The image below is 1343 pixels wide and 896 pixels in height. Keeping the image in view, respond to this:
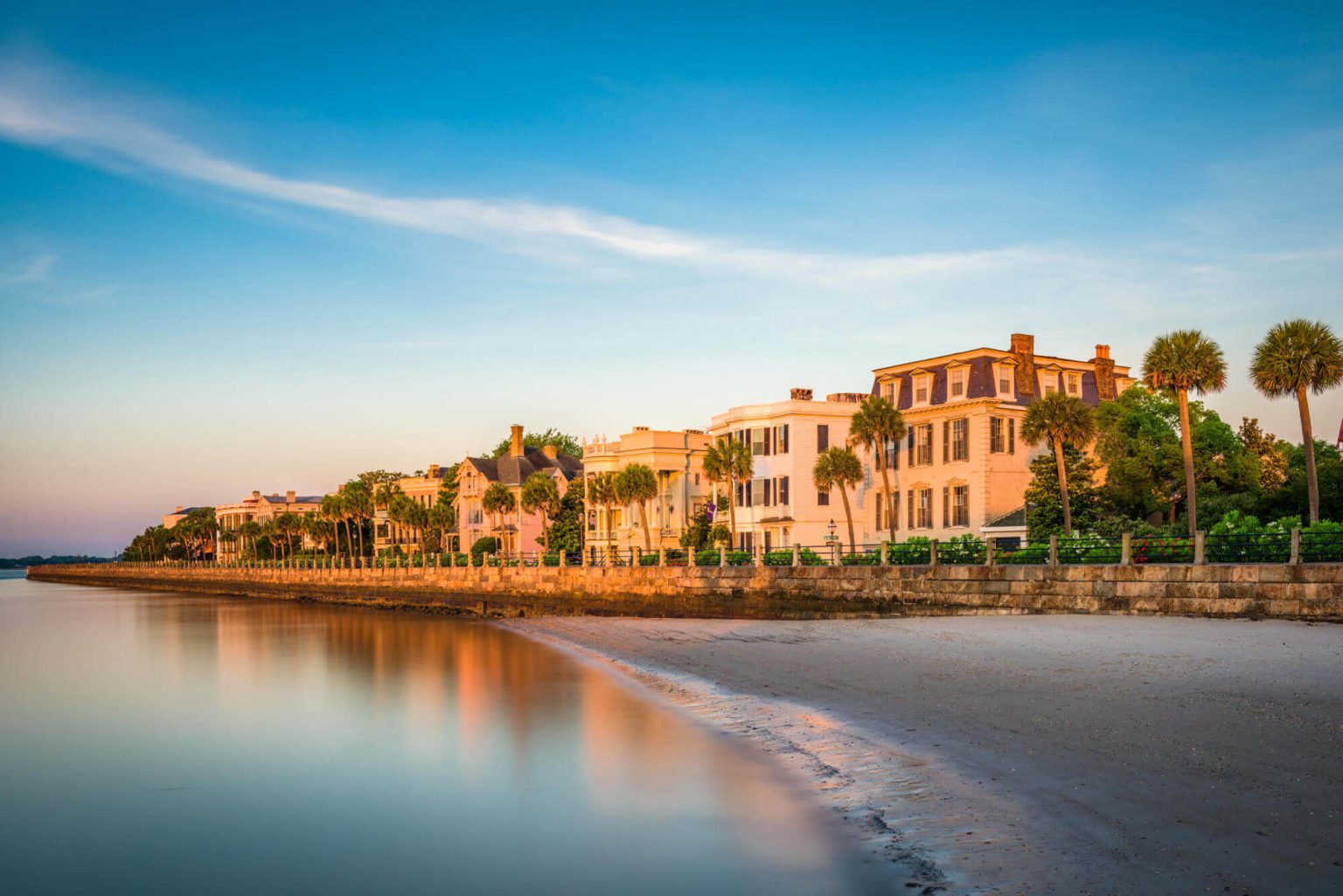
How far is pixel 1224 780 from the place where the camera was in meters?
11.0

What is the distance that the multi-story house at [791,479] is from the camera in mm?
64500

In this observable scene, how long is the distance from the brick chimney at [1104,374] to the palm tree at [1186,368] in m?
21.1

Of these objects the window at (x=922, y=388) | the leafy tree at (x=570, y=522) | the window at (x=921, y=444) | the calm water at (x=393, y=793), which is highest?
the window at (x=922, y=388)

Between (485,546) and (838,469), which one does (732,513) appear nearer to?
(838,469)

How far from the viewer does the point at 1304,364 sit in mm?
35188

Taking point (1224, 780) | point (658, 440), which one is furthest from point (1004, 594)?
point (658, 440)

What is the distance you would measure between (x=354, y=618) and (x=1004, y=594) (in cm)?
4416

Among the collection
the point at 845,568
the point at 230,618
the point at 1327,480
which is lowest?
the point at 230,618

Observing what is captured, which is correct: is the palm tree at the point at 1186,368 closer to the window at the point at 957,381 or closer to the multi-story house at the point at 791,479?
the window at the point at 957,381

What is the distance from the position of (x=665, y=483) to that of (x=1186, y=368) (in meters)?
46.2

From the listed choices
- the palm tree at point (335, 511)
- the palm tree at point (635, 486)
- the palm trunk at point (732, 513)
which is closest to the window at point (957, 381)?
the palm trunk at point (732, 513)

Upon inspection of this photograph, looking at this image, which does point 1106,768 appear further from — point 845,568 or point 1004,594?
point 845,568

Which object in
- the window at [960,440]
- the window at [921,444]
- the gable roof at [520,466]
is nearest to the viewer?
the window at [960,440]

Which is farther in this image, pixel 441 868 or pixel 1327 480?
pixel 1327 480
